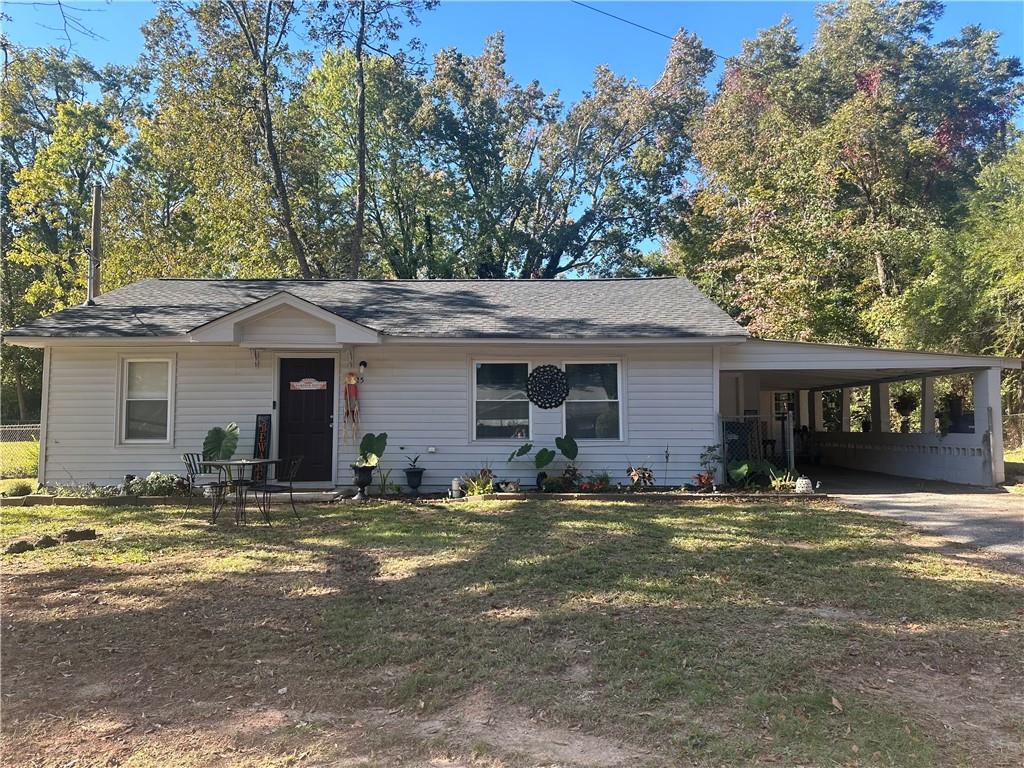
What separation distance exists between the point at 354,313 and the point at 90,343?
12.8ft

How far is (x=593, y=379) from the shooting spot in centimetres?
1029

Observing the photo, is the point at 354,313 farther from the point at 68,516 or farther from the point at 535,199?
the point at 535,199

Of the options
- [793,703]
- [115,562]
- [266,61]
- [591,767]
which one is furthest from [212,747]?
[266,61]

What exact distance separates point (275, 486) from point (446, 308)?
14.8 feet

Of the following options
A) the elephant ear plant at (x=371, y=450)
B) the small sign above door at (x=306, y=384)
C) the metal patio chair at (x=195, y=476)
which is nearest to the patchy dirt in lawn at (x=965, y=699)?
the elephant ear plant at (x=371, y=450)

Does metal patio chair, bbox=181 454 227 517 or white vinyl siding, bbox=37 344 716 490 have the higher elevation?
white vinyl siding, bbox=37 344 716 490

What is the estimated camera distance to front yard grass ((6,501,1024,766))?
2766 mm

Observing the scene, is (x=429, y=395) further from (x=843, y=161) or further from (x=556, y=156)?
(x=556, y=156)

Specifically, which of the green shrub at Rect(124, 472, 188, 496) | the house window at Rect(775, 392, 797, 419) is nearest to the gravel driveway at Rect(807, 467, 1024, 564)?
the house window at Rect(775, 392, 797, 419)

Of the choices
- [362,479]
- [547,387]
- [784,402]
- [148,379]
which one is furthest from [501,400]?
[784,402]

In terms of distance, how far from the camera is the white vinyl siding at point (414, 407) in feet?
32.9

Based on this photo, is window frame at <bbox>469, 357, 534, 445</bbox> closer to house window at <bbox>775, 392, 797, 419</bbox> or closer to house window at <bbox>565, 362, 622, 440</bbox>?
house window at <bbox>565, 362, 622, 440</bbox>

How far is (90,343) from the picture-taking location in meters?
9.69

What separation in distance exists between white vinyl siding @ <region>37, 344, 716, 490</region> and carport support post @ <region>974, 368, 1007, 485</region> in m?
4.35
